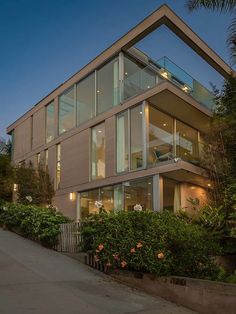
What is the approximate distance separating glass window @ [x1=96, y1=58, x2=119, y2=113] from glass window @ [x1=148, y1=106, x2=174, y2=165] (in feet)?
7.13

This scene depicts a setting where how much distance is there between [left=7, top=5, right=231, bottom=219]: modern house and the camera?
1788 centimetres

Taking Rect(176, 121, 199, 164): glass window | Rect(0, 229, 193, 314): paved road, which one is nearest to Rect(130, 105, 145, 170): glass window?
Rect(176, 121, 199, 164): glass window

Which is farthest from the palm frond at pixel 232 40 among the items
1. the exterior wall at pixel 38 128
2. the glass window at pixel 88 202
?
the exterior wall at pixel 38 128

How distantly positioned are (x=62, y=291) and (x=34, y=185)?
55.3 ft

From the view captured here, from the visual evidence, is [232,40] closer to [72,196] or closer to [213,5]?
[213,5]

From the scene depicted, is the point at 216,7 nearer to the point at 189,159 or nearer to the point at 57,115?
the point at 189,159

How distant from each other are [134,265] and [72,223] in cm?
461

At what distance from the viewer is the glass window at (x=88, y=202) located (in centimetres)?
2077

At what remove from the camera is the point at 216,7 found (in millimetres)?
12188

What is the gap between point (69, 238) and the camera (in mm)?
14281

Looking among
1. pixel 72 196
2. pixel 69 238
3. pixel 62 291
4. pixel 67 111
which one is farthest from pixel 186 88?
pixel 62 291

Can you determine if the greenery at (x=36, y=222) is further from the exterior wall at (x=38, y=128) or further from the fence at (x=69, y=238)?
the exterior wall at (x=38, y=128)

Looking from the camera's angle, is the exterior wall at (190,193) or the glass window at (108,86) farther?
the glass window at (108,86)

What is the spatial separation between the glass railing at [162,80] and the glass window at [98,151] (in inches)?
97.6
